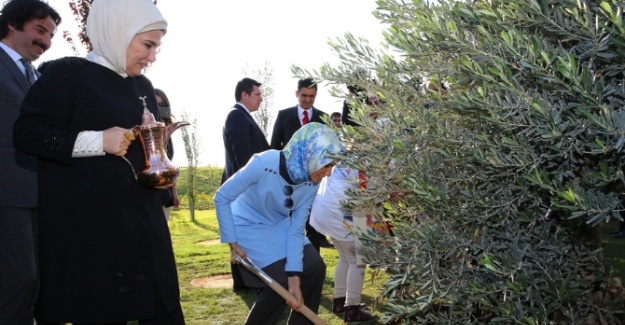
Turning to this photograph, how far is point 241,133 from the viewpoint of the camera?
7.78 m

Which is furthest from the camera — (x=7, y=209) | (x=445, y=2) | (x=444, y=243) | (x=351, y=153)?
(x=7, y=209)

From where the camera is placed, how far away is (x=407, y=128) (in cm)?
295

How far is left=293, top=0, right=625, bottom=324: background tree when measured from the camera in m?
2.27

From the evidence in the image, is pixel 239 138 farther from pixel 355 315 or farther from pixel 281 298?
pixel 281 298

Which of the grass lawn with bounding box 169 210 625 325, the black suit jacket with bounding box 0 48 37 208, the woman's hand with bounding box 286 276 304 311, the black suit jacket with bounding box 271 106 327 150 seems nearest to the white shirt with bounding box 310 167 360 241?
the grass lawn with bounding box 169 210 625 325

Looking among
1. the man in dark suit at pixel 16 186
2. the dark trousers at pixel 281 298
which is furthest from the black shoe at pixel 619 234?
the man in dark suit at pixel 16 186

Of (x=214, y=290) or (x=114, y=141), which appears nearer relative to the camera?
(x=114, y=141)

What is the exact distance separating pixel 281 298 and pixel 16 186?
77.1 inches

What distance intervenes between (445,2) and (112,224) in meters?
1.81

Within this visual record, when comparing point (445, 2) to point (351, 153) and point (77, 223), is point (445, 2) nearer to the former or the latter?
point (351, 153)

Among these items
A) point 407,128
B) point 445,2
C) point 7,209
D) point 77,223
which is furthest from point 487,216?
point 7,209

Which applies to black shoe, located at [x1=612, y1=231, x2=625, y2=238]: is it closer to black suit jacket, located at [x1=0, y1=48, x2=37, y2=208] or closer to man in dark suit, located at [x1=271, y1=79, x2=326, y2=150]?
man in dark suit, located at [x1=271, y1=79, x2=326, y2=150]

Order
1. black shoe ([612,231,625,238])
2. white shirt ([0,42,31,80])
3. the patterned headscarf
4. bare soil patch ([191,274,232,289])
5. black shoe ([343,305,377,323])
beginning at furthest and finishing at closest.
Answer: black shoe ([612,231,625,238]), bare soil patch ([191,274,232,289]), black shoe ([343,305,377,323]), the patterned headscarf, white shirt ([0,42,31,80])

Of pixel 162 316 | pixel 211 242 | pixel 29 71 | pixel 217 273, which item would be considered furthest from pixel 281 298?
pixel 211 242
